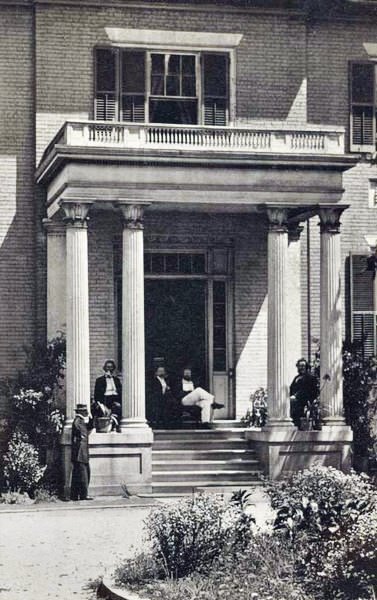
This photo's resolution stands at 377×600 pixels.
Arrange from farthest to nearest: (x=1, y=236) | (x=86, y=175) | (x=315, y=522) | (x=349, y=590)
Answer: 1. (x=1, y=236)
2. (x=86, y=175)
3. (x=315, y=522)
4. (x=349, y=590)

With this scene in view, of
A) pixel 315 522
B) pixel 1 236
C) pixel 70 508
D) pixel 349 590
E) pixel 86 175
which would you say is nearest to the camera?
pixel 349 590

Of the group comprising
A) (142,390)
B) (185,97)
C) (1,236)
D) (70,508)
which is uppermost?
(185,97)

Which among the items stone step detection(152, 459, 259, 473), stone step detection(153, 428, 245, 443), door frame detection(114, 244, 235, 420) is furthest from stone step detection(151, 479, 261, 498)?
door frame detection(114, 244, 235, 420)

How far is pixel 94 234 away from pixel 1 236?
67.7 inches

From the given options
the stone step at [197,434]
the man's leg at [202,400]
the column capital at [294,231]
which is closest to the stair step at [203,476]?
the stone step at [197,434]

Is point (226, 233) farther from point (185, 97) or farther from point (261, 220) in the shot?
point (185, 97)

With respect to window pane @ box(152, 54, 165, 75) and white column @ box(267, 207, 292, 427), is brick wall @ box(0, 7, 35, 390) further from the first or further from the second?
white column @ box(267, 207, 292, 427)

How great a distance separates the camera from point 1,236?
23375 mm

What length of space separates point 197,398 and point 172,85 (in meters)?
5.95

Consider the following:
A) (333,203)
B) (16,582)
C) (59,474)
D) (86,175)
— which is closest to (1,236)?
(86,175)

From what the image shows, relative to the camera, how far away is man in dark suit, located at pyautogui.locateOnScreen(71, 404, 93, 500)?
20.1 m

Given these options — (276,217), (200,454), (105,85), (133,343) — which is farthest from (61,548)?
(105,85)

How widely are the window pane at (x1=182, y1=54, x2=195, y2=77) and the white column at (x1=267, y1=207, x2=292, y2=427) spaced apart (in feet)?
13.2

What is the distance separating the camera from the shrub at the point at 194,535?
1161cm
